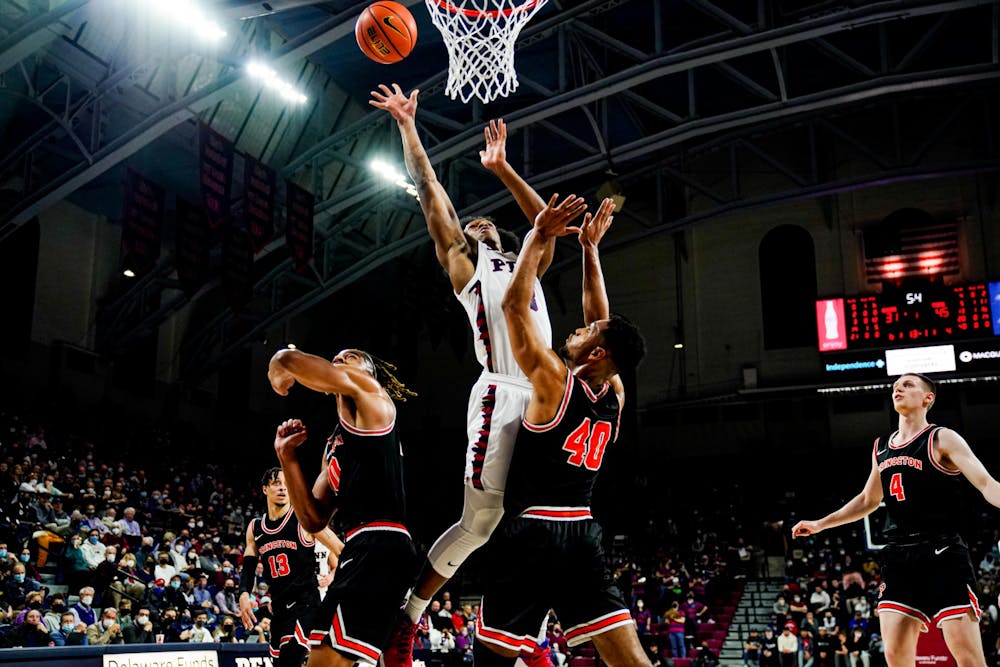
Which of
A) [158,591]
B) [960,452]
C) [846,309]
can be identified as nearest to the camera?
[960,452]

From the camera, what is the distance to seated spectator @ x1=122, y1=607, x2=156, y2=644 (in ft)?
39.5

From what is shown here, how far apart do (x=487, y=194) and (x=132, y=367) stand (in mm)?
10158

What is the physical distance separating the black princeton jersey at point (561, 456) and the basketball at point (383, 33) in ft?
17.4

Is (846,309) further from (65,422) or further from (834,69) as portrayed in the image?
(65,422)

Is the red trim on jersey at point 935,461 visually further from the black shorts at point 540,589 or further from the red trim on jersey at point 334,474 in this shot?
the red trim on jersey at point 334,474

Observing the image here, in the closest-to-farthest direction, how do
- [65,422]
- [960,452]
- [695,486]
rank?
[960,452], [65,422], [695,486]

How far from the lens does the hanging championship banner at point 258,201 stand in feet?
62.7

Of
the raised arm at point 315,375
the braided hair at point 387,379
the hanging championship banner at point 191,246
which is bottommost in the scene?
the raised arm at point 315,375

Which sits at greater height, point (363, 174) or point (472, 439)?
point (363, 174)

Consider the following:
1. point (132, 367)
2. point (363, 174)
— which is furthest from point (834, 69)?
point (132, 367)

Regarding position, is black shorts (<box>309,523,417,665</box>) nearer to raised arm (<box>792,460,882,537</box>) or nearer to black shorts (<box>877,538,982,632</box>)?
raised arm (<box>792,460,882,537</box>)

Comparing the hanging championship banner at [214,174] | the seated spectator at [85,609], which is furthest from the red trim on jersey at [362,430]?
the hanging championship banner at [214,174]

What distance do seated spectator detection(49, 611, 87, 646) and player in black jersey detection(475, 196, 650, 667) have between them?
28.5 feet

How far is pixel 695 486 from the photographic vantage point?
28188 mm
